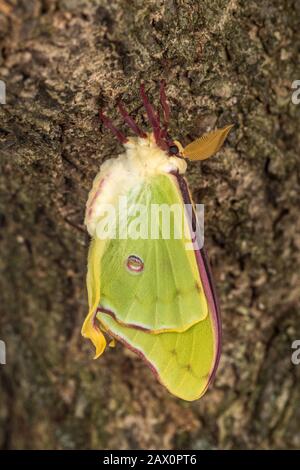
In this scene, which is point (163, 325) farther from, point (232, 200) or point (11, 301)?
point (11, 301)

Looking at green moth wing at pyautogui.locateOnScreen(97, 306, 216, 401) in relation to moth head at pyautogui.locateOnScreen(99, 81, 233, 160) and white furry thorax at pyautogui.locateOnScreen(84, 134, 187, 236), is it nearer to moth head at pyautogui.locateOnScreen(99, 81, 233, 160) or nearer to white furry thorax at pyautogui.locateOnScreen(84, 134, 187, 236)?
white furry thorax at pyautogui.locateOnScreen(84, 134, 187, 236)

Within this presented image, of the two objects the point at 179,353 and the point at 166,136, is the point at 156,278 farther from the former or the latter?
the point at 166,136

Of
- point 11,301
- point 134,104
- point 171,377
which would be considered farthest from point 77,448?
point 134,104

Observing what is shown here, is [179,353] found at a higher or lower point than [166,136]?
lower

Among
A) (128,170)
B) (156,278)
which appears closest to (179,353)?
(156,278)

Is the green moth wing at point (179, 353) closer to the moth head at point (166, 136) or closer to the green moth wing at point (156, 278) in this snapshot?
the green moth wing at point (156, 278)

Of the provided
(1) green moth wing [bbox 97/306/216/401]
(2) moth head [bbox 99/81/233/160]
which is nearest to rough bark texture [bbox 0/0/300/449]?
(2) moth head [bbox 99/81/233/160]

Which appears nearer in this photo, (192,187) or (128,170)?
(128,170)
